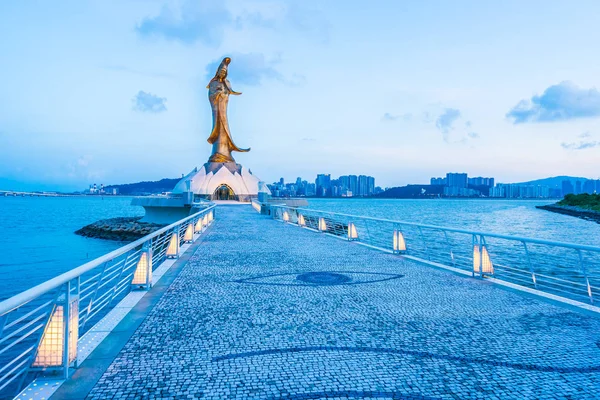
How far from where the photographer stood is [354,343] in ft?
14.3

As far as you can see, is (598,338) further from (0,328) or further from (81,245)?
(81,245)

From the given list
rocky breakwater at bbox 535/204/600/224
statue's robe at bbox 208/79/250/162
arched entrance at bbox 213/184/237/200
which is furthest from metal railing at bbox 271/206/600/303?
rocky breakwater at bbox 535/204/600/224

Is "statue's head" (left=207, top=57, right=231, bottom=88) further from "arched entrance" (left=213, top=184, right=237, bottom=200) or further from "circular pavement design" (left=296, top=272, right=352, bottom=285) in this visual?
"circular pavement design" (left=296, top=272, right=352, bottom=285)

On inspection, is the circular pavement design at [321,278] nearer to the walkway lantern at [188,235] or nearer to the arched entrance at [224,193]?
the walkway lantern at [188,235]

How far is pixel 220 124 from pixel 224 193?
8958 millimetres

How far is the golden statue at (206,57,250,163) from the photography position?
54.6 meters

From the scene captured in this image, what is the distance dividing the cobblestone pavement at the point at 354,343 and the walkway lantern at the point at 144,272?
48 centimetres

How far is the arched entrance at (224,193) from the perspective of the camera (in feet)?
183

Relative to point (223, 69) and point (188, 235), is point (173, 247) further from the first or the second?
point (223, 69)

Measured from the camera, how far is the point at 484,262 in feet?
26.1

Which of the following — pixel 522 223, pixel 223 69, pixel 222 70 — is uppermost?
pixel 223 69

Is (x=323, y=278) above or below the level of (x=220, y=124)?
below

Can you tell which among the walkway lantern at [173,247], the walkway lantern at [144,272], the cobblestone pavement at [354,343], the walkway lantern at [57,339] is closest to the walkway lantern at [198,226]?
the walkway lantern at [173,247]

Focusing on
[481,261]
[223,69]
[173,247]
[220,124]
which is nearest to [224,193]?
[220,124]
